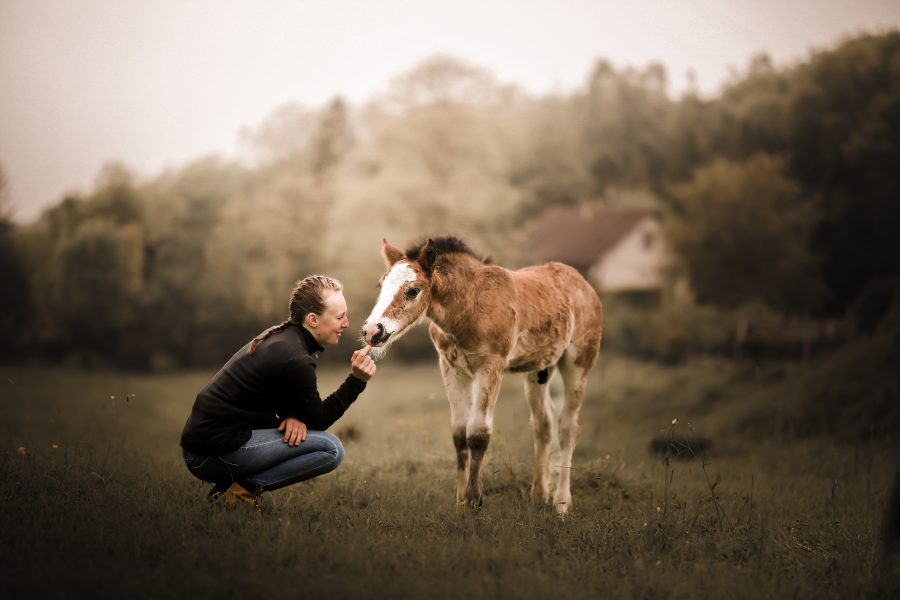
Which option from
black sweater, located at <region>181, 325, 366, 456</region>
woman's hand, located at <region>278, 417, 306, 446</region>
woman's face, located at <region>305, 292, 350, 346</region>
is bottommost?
woman's hand, located at <region>278, 417, 306, 446</region>

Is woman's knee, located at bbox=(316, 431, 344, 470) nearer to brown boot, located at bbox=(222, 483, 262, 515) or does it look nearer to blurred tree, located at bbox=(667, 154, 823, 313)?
brown boot, located at bbox=(222, 483, 262, 515)

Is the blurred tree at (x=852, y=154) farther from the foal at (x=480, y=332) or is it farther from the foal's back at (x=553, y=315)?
the foal at (x=480, y=332)

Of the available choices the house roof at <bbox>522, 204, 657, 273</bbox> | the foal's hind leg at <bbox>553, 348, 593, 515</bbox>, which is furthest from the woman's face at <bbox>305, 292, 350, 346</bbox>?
the house roof at <bbox>522, 204, 657, 273</bbox>

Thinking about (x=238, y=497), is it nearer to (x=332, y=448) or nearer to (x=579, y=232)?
(x=332, y=448)

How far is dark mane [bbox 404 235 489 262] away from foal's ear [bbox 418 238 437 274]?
12 cm

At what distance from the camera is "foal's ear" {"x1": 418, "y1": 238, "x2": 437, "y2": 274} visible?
584 cm

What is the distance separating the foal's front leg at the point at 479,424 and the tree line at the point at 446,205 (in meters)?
18.9

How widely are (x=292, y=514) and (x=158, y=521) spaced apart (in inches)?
39.9

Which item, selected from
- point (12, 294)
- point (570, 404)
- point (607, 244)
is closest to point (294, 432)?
point (570, 404)

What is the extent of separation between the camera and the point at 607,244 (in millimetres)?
Answer: 36188

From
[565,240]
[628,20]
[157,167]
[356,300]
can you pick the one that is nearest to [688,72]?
[628,20]

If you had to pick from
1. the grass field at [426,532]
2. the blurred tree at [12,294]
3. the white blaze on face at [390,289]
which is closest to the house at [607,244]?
the blurred tree at [12,294]

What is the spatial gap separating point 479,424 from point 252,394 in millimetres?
2091

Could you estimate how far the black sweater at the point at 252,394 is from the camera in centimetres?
493
